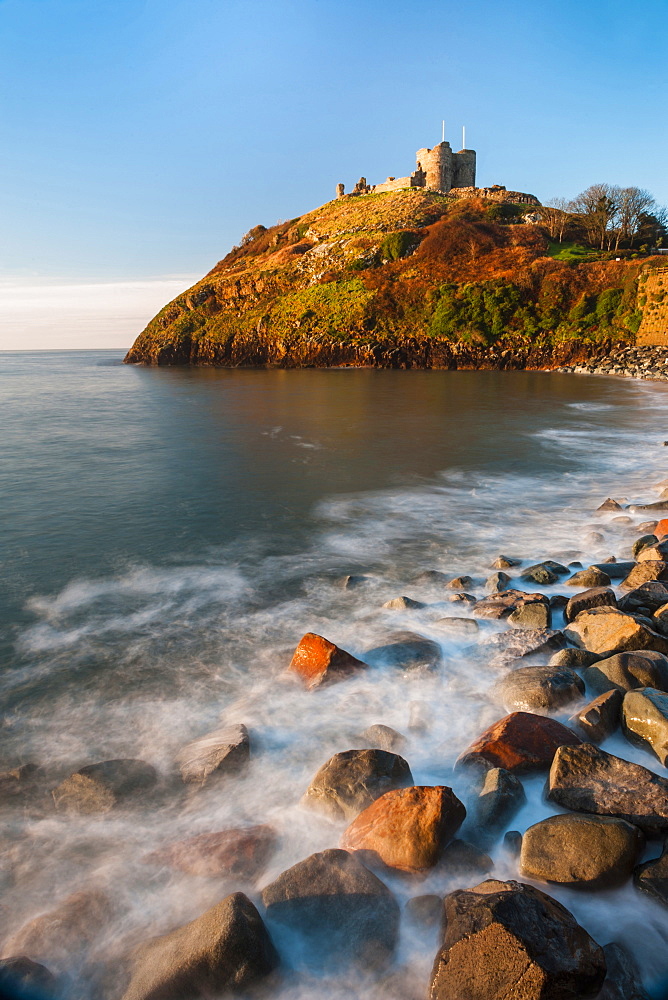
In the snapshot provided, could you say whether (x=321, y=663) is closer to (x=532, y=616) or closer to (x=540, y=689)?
(x=540, y=689)

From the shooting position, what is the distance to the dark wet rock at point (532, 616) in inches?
273

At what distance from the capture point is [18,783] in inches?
193

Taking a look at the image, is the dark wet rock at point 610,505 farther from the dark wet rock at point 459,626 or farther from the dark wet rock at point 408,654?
the dark wet rock at point 408,654

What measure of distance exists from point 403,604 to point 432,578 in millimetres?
1302

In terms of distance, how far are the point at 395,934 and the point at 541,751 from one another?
1890mm

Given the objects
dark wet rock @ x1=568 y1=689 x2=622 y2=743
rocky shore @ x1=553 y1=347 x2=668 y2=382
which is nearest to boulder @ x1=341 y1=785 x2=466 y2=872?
dark wet rock @ x1=568 y1=689 x2=622 y2=743

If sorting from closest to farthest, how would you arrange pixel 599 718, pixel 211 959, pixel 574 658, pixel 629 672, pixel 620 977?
pixel 620 977
pixel 211 959
pixel 599 718
pixel 629 672
pixel 574 658

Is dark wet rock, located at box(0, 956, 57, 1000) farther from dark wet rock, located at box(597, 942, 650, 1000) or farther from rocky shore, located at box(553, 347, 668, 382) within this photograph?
rocky shore, located at box(553, 347, 668, 382)

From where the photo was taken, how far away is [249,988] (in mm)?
3154

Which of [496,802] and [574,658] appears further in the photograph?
[574,658]

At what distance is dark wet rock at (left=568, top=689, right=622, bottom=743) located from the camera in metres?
4.95

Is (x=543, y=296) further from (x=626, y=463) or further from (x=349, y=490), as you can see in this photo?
(x=349, y=490)

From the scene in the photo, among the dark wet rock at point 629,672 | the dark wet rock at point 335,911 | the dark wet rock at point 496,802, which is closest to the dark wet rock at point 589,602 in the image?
the dark wet rock at point 629,672

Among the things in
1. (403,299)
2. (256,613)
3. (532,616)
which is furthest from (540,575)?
(403,299)
